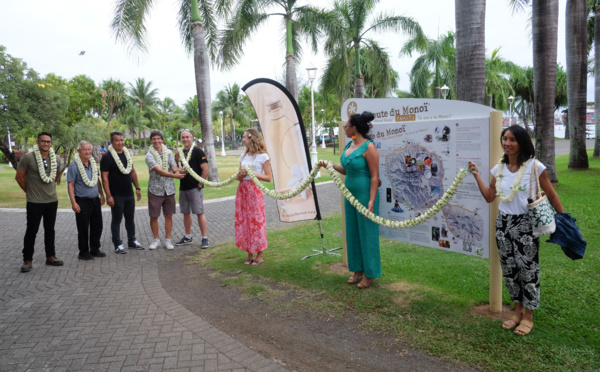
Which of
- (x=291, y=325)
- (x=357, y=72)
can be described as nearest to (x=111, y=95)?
(x=357, y=72)

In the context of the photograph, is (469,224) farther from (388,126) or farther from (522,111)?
(522,111)

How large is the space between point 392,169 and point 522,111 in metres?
64.5

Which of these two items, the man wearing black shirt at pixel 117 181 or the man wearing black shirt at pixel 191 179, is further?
the man wearing black shirt at pixel 191 179

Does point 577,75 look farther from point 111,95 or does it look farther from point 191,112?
point 191,112

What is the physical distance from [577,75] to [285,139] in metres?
14.5

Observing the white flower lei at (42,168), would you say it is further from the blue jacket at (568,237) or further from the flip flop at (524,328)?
the blue jacket at (568,237)

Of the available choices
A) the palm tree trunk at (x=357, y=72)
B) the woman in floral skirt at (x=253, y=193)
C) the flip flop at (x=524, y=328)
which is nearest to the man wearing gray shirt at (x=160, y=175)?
the woman in floral skirt at (x=253, y=193)

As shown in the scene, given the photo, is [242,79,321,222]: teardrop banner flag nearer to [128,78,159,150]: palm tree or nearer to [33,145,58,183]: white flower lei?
[33,145,58,183]: white flower lei

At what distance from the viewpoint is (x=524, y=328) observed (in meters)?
3.71

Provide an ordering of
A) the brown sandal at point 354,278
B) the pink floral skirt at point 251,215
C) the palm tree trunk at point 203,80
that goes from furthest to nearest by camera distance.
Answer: the palm tree trunk at point 203,80, the pink floral skirt at point 251,215, the brown sandal at point 354,278

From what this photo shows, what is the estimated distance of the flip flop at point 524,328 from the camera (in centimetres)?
368

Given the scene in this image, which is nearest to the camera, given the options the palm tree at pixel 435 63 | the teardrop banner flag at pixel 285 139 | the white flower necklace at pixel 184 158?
the teardrop banner flag at pixel 285 139

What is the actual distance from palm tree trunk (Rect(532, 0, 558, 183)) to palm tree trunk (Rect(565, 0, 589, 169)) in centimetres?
538

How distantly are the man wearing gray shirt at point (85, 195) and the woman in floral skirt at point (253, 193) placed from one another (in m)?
2.68
